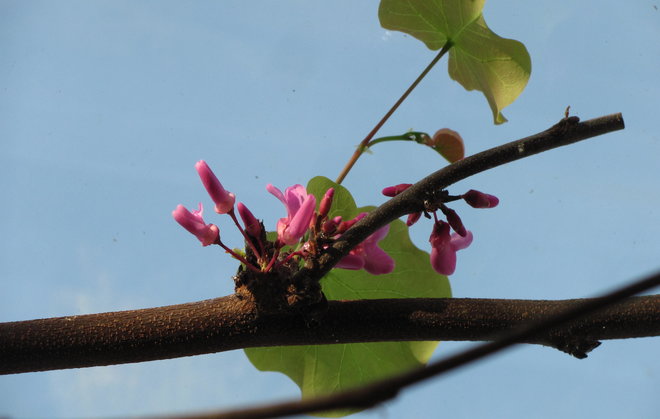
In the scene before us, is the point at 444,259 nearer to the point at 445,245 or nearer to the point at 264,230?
the point at 445,245

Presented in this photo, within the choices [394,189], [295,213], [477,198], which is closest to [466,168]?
[477,198]

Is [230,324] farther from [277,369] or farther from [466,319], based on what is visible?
[277,369]

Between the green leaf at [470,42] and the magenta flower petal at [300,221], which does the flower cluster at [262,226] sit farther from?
the green leaf at [470,42]

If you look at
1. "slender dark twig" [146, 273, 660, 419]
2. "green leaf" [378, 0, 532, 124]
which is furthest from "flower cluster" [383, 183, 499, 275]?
"slender dark twig" [146, 273, 660, 419]

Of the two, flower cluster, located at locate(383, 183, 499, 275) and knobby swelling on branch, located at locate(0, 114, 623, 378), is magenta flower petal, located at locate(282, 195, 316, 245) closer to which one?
knobby swelling on branch, located at locate(0, 114, 623, 378)

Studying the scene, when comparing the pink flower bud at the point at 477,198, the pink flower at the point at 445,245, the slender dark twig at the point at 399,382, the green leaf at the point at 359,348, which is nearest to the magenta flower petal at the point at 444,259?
the pink flower at the point at 445,245

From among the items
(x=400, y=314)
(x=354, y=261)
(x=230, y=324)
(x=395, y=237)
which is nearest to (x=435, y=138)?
(x=395, y=237)

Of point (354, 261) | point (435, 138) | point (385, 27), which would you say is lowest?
point (354, 261)
